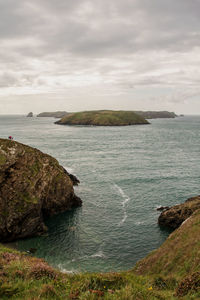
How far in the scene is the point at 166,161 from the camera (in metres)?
89.2

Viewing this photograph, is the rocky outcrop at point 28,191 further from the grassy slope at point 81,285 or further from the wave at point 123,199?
the grassy slope at point 81,285

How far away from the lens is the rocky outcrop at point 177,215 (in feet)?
133

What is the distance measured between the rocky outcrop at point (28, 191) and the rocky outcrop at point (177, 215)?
18947 millimetres

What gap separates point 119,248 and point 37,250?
12762mm

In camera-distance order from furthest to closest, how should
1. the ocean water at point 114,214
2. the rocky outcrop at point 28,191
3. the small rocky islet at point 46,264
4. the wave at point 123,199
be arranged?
the wave at point 123,199
the rocky outcrop at point 28,191
the ocean water at point 114,214
the small rocky islet at point 46,264

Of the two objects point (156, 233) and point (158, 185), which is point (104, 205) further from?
point (158, 185)

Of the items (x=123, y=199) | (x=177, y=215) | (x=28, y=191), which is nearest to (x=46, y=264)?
(x=28, y=191)

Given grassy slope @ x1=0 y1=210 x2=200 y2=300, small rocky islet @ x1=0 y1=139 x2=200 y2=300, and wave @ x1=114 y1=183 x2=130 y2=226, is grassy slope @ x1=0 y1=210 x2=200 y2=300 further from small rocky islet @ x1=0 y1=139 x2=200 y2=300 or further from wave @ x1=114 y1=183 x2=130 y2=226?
wave @ x1=114 y1=183 x2=130 y2=226

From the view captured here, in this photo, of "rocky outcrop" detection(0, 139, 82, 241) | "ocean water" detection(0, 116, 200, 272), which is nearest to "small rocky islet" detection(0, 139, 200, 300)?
"rocky outcrop" detection(0, 139, 82, 241)

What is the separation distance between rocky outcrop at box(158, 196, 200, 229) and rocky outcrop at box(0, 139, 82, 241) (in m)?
18.9

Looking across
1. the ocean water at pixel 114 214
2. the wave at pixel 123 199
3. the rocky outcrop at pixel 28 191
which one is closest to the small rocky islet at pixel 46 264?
the rocky outcrop at pixel 28 191

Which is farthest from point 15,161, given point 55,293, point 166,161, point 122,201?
point 166,161

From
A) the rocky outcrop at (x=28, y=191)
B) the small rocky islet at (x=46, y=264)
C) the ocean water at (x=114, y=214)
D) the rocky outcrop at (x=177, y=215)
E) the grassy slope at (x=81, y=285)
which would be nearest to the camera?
the grassy slope at (x=81, y=285)

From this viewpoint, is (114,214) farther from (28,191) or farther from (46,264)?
(46,264)
